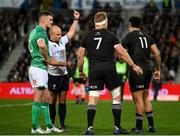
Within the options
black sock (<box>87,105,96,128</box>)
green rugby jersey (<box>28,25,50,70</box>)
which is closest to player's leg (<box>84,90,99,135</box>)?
black sock (<box>87,105,96,128</box>)

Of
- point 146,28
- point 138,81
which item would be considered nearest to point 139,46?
point 138,81

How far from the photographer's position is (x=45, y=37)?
14898 millimetres

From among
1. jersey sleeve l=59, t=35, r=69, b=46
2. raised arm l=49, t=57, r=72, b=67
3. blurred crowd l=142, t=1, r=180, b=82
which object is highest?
blurred crowd l=142, t=1, r=180, b=82

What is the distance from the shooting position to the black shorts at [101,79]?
14656 millimetres

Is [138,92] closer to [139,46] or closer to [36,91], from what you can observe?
[139,46]

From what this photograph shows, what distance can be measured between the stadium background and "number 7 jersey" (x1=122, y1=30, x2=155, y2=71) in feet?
63.6

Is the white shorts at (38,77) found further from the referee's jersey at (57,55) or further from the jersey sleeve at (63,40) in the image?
the jersey sleeve at (63,40)

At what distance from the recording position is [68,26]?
40.9 meters

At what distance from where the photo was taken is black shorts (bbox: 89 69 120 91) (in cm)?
1466

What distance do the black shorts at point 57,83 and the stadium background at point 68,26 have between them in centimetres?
1833

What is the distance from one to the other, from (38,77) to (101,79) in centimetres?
142

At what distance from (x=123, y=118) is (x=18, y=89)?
53.9ft

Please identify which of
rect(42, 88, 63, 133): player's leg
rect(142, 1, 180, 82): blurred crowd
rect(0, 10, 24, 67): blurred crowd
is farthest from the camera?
rect(0, 10, 24, 67): blurred crowd

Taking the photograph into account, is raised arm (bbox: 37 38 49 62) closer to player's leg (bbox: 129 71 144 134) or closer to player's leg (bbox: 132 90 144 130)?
player's leg (bbox: 129 71 144 134)
